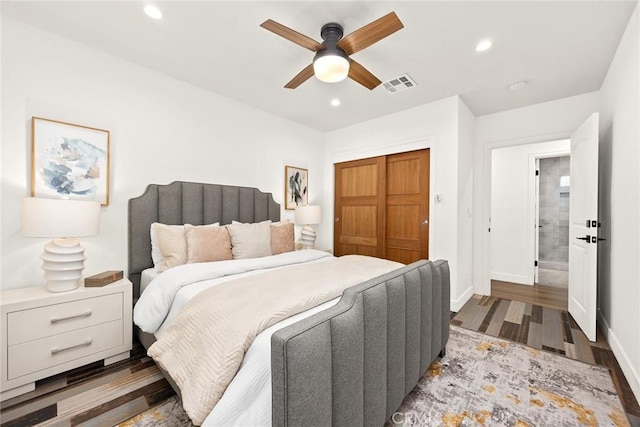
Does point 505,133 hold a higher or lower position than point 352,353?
higher

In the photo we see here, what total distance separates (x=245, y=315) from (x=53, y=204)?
63.8 inches

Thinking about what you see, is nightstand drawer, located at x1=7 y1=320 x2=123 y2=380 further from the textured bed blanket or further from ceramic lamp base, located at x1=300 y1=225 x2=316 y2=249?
ceramic lamp base, located at x1=300 y1=225 x2=316 y2=249

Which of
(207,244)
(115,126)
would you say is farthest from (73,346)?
(115,126)

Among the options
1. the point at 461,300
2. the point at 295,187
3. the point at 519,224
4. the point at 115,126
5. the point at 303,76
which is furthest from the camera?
the point at 519,224

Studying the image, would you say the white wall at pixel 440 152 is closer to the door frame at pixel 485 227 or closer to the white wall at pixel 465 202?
the white wall at pixel 465 202

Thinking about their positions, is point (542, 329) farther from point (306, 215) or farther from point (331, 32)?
point (331, 32)

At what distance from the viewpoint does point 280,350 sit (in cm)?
82

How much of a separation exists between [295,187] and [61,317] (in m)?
2.89

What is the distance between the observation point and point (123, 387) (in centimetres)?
177

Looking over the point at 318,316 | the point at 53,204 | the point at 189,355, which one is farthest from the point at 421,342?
the point at 53,204

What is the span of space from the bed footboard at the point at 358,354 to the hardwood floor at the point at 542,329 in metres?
1.21

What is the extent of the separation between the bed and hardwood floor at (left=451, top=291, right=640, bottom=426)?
0.99 metres

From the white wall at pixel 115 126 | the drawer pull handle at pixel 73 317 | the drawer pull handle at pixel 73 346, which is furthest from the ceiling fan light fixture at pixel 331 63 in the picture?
the drawer pull handle at pixel 73 346

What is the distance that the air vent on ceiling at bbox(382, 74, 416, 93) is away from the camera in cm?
277
